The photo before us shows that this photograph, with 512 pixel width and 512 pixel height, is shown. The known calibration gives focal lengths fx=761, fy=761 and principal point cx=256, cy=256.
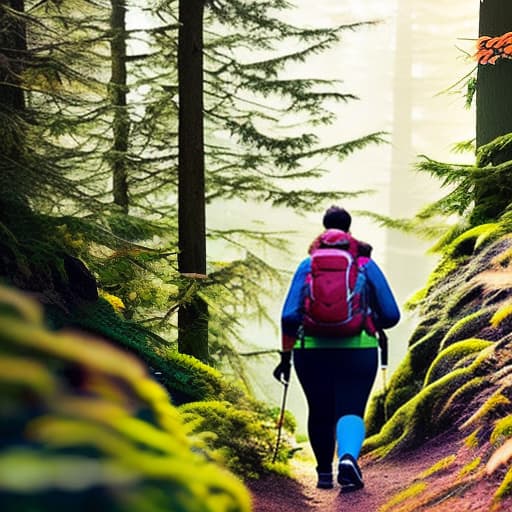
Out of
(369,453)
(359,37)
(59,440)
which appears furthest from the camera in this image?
(359,37)

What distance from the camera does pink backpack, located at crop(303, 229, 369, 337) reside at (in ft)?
15.6

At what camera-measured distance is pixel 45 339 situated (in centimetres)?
85

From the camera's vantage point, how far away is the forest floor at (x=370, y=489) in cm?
489

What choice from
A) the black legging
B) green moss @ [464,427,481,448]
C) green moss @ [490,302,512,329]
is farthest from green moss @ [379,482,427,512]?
green moss @ [490,302,512,329]

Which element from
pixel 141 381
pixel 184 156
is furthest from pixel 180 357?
pixel 141 381

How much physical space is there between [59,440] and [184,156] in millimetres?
8597

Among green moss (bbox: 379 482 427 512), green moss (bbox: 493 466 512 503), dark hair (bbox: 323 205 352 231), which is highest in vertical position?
dark hair (bbox: 323 205 352 231)

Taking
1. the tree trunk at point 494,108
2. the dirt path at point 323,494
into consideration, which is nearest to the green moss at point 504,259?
the tree trunk at point 494,108

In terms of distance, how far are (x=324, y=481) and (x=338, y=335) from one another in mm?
1307

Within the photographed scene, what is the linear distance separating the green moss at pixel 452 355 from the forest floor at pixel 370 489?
89cm

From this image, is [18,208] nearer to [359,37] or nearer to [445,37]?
[445,37]

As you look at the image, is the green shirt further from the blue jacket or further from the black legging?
the blue jacket

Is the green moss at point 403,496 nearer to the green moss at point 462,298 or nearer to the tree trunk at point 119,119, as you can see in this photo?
the green moss at point 462,298

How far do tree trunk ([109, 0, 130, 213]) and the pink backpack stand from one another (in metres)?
5.93
